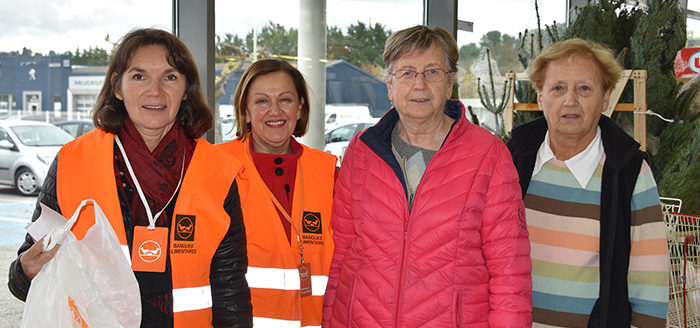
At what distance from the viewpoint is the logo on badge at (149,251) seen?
4.70ft

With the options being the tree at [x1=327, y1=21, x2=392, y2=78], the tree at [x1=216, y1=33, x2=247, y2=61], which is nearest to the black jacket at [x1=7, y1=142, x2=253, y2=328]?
the tree at [x1=216, y1=33, x2=247, y2=61]

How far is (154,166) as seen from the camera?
4.93 ft

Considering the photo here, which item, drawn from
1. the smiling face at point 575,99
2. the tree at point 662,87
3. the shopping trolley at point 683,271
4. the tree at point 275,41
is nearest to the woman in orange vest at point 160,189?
the smiling face at point 575,99

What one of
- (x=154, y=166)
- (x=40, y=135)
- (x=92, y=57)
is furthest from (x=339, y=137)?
(x=154, y=166)

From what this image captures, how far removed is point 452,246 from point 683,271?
162 cm

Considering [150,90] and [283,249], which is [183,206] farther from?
[283,249]

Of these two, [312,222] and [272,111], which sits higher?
[272,111]

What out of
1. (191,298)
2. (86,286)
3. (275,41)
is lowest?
(191,298)

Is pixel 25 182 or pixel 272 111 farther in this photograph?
pixel 25 182

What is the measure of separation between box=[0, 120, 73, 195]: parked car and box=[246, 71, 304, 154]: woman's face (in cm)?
147

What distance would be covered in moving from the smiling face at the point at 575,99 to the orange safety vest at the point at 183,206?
120cm

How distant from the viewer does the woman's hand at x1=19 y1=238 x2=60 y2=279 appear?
127 cm

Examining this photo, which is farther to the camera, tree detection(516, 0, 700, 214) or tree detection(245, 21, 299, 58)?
tree detection(245, 21, 299, 58)

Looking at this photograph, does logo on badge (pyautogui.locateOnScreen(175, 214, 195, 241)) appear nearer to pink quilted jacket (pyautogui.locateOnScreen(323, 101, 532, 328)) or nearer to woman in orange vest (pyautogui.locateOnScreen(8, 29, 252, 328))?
woman in orange vest (pyautogui.locateOnScreen(8, 29, 252, 328))
